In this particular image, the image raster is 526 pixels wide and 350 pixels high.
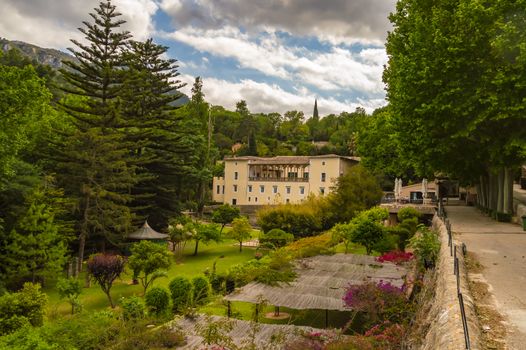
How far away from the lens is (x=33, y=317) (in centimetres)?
1483

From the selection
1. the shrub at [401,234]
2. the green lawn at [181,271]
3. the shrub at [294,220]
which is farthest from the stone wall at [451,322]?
the shrub at [294,220]

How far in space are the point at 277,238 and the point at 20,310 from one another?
19093 millimetres

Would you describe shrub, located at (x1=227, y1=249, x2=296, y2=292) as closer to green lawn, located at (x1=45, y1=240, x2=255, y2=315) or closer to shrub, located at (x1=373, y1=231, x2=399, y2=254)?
shrub, located at (x1=373, y1=231, x2=399, y2=254)

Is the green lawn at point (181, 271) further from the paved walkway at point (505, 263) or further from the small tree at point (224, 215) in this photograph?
the paved walkway at point (505, 263)

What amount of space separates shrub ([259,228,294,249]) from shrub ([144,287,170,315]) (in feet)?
45.6

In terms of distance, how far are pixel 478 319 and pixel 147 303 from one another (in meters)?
14.1

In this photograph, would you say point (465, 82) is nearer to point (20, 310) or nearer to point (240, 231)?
point (20, 310)

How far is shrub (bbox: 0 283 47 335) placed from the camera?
14.0 meters

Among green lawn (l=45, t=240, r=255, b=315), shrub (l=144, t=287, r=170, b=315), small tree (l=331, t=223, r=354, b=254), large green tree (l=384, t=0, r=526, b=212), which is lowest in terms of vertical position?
green lawn (l=45, t=240, r=255, b=315)

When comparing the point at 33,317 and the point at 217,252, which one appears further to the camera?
the point at 217,252

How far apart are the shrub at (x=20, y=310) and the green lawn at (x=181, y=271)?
1909mm

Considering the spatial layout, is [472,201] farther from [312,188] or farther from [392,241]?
[312,188]

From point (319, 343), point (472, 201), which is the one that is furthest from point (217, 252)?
point (319, 343)

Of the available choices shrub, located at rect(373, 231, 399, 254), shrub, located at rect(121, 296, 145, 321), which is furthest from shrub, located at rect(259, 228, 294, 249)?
shrub, located at rect(121, 296, 145, 321)
